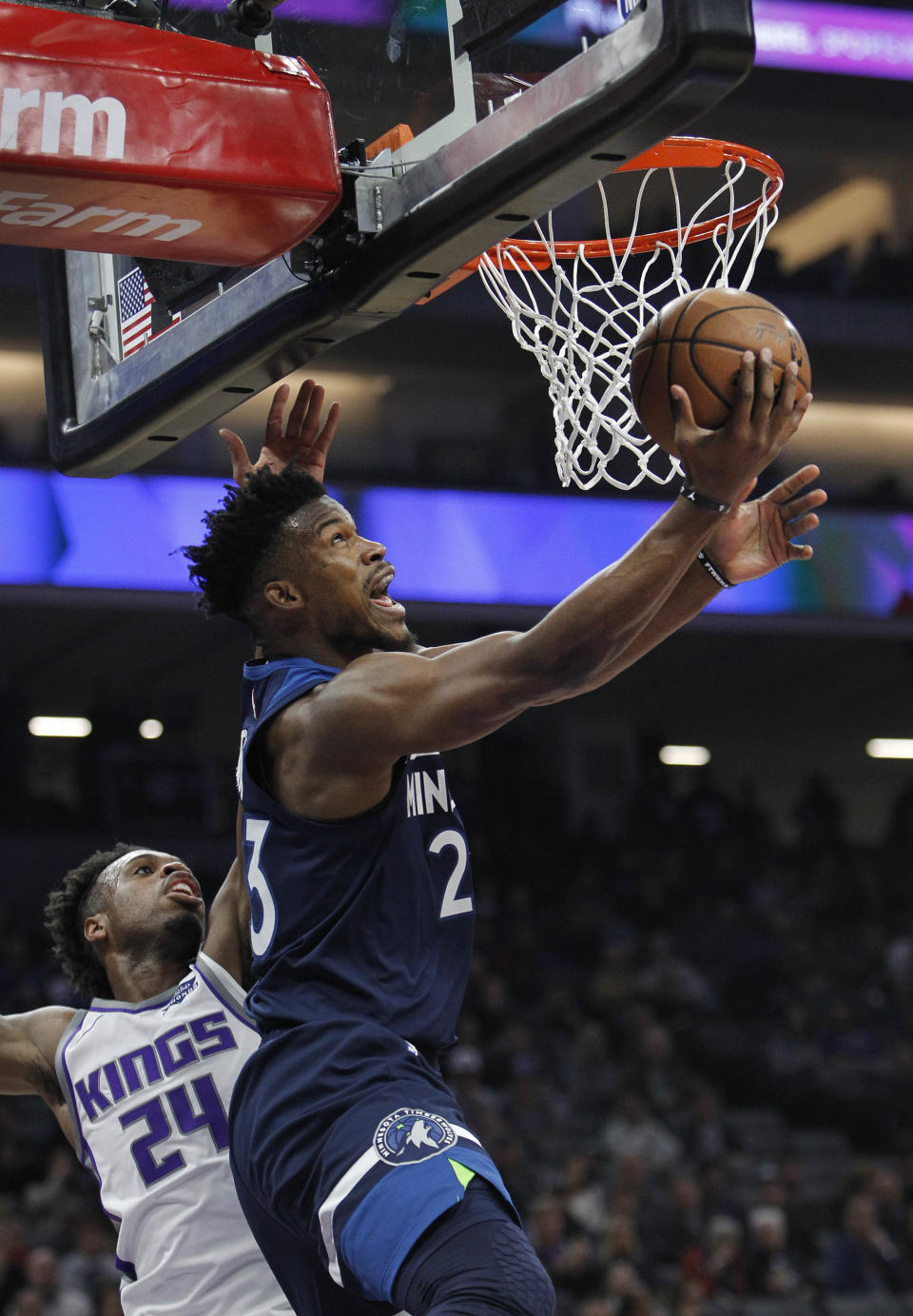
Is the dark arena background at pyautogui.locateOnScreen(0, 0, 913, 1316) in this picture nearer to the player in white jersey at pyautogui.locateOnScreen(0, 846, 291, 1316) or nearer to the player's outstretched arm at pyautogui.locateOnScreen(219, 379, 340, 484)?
the player in white jersey at pyautogui.locateOnScreen(0, 846, 291, 1316)

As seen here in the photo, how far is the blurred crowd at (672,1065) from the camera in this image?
29.9ft

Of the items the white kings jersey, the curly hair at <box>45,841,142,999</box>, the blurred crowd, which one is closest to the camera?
the white kings jersey

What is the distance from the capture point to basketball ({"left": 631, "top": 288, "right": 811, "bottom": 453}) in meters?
2.49

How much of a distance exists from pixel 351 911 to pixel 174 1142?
→ 1.00 m

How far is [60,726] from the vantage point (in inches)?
562

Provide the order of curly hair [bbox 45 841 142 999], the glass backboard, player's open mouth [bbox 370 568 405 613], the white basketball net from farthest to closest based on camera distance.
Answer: curly hair [bbox 45 841 142 999] < the white basketball net < player's open mouth [bbox 370 568 405 613] < the glass backboard

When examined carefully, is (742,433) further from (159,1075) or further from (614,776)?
(614,776)

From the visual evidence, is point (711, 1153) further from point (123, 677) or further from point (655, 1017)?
point (123, 677)

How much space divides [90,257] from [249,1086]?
1.77 metres

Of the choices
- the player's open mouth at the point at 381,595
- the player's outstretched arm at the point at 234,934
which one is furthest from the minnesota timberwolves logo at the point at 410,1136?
the player's outstretched arm at the point at 234,934

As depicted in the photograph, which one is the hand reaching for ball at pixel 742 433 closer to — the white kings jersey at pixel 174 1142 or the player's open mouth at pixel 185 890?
the white kings jersey at pixel 174 1142

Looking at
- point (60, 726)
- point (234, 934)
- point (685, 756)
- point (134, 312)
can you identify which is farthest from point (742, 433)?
point (685, 756)

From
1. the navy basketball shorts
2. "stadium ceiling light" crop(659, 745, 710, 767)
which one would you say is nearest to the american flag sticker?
the navy basketball shorts

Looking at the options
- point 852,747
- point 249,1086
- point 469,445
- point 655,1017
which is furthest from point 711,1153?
point 249,1086
